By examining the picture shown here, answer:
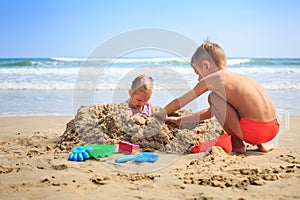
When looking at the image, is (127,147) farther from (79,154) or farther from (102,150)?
(79,154)

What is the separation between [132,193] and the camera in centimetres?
216

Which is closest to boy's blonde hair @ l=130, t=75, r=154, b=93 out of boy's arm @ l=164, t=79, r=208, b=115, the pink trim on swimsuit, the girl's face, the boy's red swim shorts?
the girl's face

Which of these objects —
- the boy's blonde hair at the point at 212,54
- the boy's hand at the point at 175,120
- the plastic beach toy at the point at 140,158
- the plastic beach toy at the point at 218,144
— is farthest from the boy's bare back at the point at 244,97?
the plastic beach toy at the point at 140,158

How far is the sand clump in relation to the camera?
3.54 meters

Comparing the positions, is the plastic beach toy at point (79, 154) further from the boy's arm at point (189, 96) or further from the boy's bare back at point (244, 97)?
the boy's bare back at point (244, 97)

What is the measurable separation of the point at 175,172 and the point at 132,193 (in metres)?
0.62

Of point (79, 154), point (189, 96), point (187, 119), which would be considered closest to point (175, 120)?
point (187, 119)

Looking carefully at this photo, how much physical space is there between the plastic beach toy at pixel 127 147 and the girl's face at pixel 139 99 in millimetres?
586

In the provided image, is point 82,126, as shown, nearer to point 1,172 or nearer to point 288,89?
point 1,172

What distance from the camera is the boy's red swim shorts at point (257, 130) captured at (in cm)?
323

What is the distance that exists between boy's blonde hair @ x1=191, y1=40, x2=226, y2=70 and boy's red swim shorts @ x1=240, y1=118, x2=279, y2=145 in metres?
0.61

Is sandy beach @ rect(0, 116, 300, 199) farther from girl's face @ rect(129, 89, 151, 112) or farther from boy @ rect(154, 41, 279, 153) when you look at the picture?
girl's face @ rect(129, 89, 151, 112)

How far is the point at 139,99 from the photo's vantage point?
3.80 metres

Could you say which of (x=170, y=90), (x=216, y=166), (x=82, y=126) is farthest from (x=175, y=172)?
(x=170, y=90)
